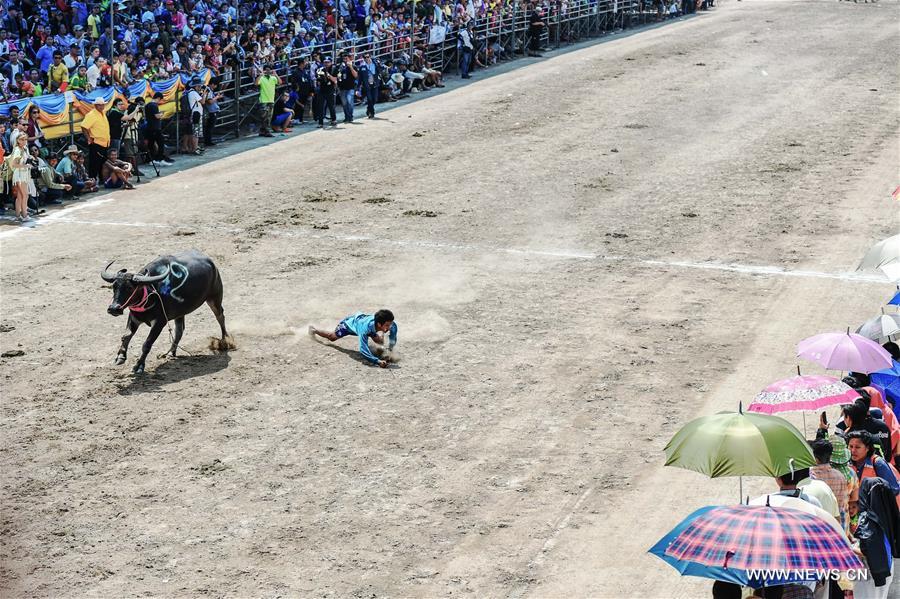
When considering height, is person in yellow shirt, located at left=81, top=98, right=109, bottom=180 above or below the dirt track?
above

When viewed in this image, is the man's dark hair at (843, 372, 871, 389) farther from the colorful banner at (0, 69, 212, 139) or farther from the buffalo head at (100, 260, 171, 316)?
the colorful banner at (0, 69, 212, 139)

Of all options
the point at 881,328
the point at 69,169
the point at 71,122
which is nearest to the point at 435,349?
the point at 881,328

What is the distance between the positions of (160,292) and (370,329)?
111 inches

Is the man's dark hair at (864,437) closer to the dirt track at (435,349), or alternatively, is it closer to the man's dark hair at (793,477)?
the man's dark hair at (793,477)

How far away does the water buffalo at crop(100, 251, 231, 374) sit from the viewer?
16109mm

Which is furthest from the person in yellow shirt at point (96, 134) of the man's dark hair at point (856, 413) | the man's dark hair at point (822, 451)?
the man's dark hair at point (822, 451)

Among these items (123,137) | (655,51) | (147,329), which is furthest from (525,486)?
(655,51)

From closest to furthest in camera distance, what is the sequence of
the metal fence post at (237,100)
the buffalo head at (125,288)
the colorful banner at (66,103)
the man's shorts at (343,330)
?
the buffalo head at (125,288)
the man's shorts at (343,330)
the colorful banner at (66,103)
the metal fence post at (237,100)

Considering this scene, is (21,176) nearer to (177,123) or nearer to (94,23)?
(177,123)

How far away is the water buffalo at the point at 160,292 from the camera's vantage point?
16.1 metres

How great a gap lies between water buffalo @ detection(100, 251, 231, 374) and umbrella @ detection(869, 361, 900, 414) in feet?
29.3

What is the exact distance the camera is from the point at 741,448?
378 inches

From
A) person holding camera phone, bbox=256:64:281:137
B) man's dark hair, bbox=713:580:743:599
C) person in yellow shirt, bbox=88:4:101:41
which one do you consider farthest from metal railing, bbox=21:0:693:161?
man's dark hair, bbox=713:580:743:599

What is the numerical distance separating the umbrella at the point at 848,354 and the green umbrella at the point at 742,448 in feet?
7.66
